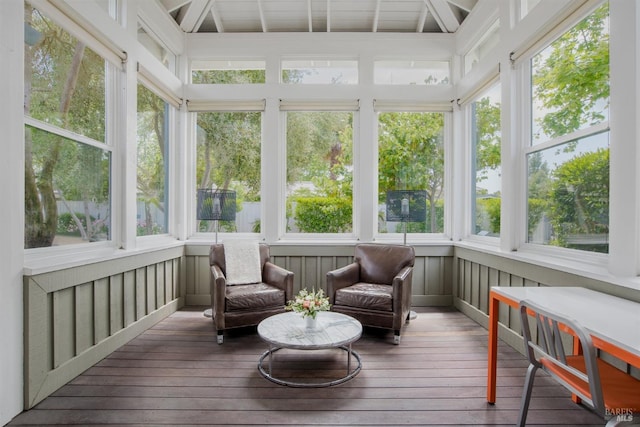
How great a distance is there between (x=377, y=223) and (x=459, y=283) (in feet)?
4.05

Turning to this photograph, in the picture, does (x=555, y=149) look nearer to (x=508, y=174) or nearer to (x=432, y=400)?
(x=508, y=174)

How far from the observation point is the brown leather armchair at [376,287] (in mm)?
3119

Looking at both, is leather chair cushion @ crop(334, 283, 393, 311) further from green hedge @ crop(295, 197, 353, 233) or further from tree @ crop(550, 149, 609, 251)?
tree @ crop(550, 149, 609, 251)

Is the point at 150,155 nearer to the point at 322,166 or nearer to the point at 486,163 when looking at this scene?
the point at 322,166

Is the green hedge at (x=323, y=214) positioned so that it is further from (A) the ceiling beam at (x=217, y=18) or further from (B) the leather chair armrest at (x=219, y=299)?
(A) the ceiling beam at (x=217, y=18)

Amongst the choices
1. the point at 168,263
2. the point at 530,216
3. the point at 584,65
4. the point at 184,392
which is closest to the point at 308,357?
the point at 184,392

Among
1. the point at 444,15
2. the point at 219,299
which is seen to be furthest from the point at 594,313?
the point at 444,15

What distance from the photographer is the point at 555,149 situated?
273 cm

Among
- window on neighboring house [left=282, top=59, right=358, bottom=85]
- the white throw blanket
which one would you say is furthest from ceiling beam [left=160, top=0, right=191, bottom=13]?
the white throw blanket

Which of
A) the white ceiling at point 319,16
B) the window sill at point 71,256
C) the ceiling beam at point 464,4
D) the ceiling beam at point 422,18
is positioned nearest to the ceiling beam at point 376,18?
the white ceiling at point 319,16

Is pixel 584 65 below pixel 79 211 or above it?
above

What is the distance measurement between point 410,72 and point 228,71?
2388 mm

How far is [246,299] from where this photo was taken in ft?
10.3

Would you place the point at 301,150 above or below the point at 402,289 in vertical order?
above
